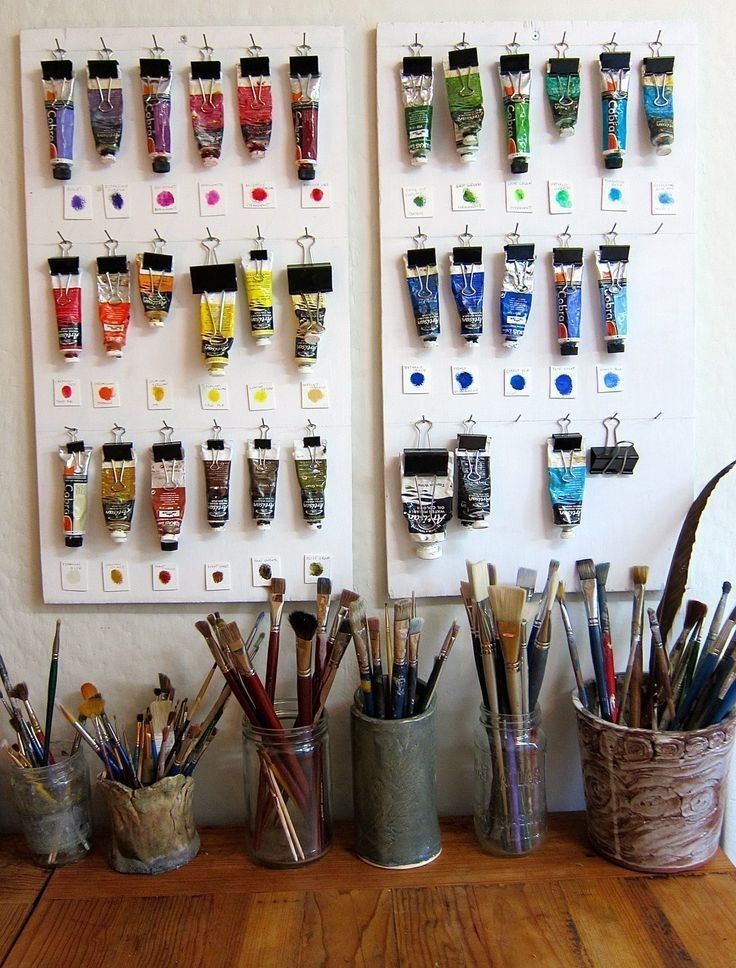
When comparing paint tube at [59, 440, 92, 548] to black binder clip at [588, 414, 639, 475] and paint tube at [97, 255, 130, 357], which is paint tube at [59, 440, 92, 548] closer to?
paint tube at [97, 255, 130, 357]

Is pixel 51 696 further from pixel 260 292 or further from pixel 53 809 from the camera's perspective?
pixel 260 292

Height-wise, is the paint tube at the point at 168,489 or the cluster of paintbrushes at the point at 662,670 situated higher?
the paint tube at the point at 168,489

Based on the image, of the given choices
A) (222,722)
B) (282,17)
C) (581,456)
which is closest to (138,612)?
(222,722)

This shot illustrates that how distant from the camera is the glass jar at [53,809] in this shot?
42.9 inches

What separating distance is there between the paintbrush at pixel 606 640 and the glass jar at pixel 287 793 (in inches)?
14.8

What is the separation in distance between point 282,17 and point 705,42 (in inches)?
22.6

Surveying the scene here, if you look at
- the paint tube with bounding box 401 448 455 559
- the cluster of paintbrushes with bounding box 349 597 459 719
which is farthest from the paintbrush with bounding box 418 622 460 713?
the paint tube with bounding box 401 448 455 559

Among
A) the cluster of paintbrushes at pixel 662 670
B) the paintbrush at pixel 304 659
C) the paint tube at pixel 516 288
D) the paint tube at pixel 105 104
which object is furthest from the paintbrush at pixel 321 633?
the paint tube at pixel 105 104

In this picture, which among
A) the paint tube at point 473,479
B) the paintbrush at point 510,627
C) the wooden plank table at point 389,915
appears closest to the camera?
the wooden plank table at point 389,915

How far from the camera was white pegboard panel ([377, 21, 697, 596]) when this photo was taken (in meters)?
1.13

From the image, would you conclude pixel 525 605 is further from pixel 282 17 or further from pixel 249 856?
pixel 282 17

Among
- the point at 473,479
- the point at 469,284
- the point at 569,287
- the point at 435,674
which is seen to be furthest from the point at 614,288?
the point at 435,674

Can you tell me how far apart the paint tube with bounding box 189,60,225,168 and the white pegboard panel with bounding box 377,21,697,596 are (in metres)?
0.22

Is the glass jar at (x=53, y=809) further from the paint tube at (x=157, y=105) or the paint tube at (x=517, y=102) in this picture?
the paint tube at (x=517, y=102)
